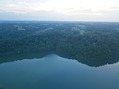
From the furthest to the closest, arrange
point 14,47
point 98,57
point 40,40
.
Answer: point 40,40, point 14,47, point 98,57

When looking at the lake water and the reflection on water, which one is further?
the reflection on water

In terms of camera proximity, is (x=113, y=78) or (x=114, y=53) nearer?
(x=113, y=78)

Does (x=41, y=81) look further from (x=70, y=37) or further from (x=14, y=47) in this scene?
(x=70, y=37)

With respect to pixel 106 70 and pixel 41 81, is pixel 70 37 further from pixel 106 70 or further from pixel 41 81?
pixel 41 81

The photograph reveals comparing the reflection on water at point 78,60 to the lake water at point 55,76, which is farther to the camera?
the reflection on water at point 78,60

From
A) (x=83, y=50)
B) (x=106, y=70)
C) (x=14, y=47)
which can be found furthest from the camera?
(x=14, y=47)

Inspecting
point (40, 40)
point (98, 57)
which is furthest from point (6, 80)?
point (40, 40)

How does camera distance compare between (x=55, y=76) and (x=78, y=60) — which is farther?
(x=78, y=60)
